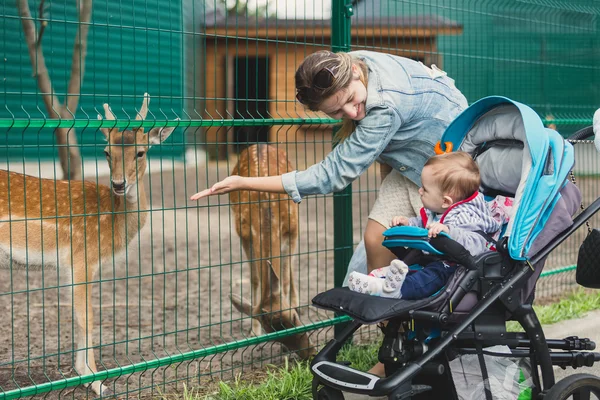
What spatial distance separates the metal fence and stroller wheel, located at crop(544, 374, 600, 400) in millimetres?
1770

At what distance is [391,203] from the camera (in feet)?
14.2

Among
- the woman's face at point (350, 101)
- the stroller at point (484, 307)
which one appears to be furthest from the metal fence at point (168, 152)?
the stroller at point (484, 307)

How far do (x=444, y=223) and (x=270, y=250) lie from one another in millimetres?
2216

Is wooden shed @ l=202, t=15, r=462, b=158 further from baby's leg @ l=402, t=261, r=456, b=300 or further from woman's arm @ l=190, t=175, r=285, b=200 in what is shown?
baby's leg @ l=402, t=261, r=456, b=300

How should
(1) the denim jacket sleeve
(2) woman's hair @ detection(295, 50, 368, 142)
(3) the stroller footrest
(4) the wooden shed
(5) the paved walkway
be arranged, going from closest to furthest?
(3) the stroller footrest → (2) woman's hair @ detection(295, 50, 368, 142) → (1) the denim jacket sleeve → (4) the wooden shed → (5) the paved walkway

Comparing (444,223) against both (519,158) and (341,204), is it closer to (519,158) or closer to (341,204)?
(519,158)

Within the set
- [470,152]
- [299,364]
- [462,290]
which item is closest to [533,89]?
[470,152]

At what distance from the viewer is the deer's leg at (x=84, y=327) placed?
14.9ft

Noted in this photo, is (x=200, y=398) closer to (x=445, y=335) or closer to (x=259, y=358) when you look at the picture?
(x=259, y=358)

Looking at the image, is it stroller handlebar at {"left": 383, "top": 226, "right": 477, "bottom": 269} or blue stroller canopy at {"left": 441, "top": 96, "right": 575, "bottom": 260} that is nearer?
stroller handlebar at {"left": 383, "top": 226, "right": 477, "bottom": 269}

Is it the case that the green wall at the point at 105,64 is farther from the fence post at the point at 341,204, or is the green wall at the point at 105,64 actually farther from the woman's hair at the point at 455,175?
the woman's hair at the point at 455,175

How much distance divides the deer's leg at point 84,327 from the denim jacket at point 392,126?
162 centimetres

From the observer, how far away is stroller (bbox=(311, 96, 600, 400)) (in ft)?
10.8

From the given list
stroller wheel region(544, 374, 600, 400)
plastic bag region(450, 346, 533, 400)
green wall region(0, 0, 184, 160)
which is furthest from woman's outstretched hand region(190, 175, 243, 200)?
green wall region(0, 0, 184, 160)
